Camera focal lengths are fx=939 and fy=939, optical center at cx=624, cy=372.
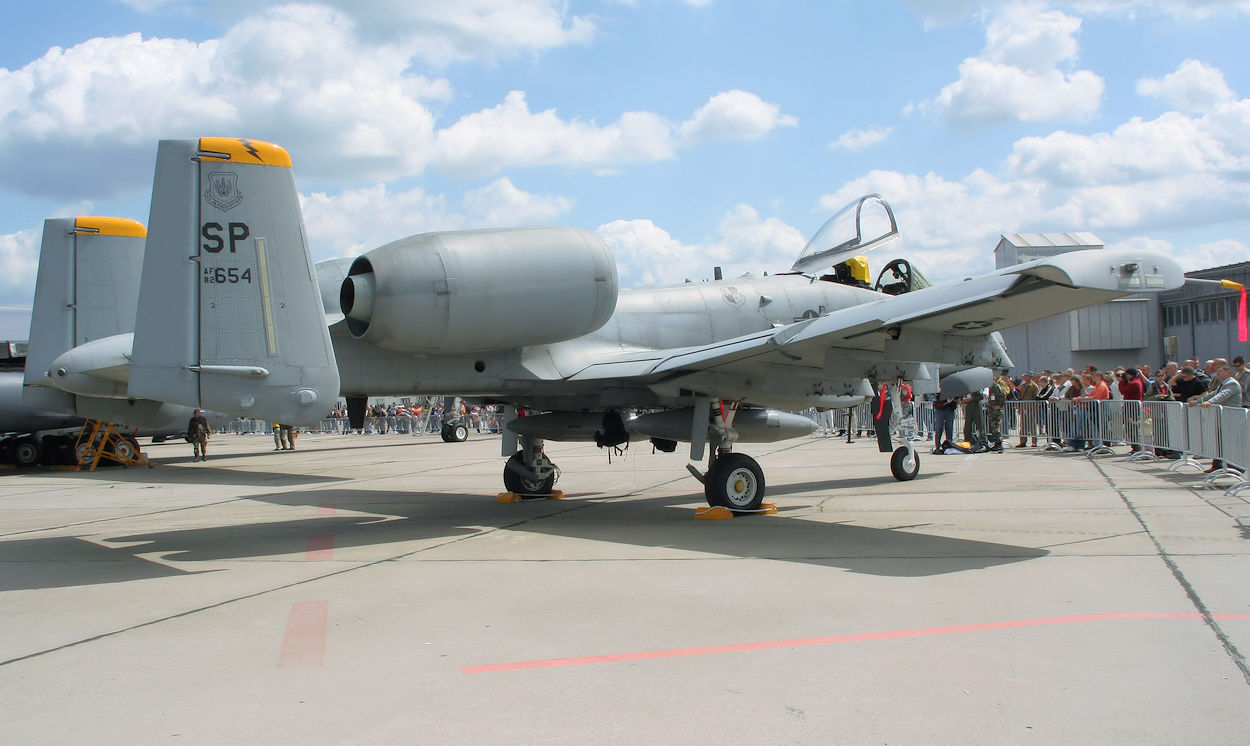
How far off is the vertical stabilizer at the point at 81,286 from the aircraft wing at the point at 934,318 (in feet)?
32.2

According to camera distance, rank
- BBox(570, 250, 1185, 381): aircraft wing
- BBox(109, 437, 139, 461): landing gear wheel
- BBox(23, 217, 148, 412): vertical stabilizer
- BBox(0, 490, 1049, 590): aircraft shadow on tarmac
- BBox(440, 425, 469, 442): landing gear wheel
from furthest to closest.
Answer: BBox(440, 425, 469, 442): landing gear wheel
BBox(109, 437, 139, 461): landing gear wheel
BBox(23, 217, 148, 412): vertical stabilizer
BBox(0, 490, 1049, 590): aircraft shadow on tarmac
BBox(570, 250, 1185, 381): aircraft wing

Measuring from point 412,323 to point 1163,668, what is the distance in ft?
20.0

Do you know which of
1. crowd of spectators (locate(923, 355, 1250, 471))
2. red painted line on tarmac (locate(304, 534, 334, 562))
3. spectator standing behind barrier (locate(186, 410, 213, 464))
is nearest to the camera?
red painted line on tarmac (locate(304, 534, 334, 562))

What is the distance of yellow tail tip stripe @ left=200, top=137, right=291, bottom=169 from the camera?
7.34 metres

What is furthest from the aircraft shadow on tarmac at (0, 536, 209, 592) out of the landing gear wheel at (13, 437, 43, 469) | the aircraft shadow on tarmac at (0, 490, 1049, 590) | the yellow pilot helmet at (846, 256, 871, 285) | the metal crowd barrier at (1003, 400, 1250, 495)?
the landing gear wheel at (13, 437, 43, 469)

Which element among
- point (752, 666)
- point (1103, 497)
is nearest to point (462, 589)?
point (752, 666)

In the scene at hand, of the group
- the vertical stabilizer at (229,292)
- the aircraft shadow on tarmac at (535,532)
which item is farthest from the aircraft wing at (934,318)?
the vertical stabilizer at (229,292)

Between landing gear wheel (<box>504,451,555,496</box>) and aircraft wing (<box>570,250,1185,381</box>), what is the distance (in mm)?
2619

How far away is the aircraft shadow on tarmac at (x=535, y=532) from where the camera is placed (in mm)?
7344

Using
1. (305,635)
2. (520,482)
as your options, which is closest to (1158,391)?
(520,482)

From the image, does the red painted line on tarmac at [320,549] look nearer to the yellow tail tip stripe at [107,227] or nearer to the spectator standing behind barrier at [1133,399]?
the yellow tail tip stripe at [107,227]

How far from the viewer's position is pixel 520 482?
40.1 feet

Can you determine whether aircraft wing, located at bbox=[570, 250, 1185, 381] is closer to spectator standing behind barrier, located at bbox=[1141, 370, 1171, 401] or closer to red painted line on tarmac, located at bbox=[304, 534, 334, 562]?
red painted line on tarmac, located at bbox=[304, 534, 334, 562]

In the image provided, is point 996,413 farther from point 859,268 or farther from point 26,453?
point 26,453
